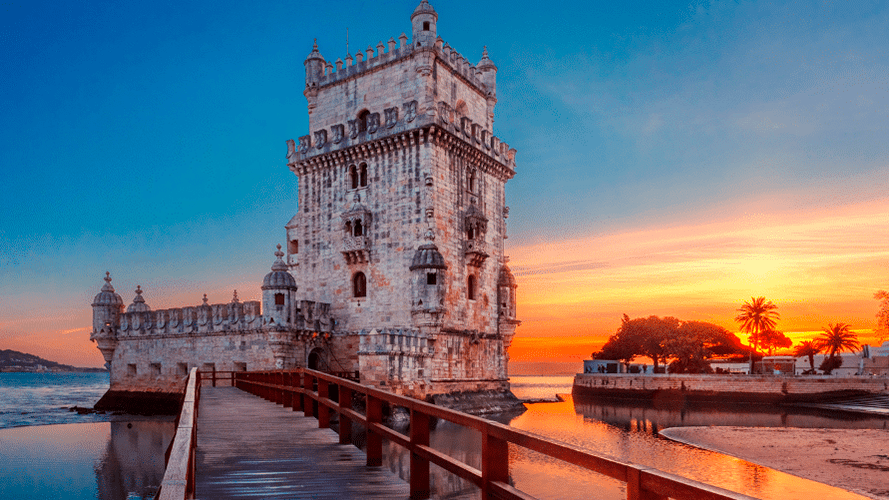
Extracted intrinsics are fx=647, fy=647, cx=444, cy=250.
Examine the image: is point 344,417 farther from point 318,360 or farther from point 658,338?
point 658,338

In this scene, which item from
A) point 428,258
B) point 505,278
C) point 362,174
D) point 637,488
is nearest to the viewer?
point 637,488

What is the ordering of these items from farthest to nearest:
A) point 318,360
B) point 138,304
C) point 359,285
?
point 138,304 → point 318,360 → point 359,285

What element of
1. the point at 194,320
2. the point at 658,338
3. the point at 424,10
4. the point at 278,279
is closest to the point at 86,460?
the point at 278,279

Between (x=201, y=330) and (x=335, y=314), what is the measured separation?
7875 mm

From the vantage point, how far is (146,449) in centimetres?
2719

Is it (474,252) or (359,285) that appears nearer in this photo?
(359,285)

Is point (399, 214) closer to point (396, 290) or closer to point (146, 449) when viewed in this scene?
point (396, 290)

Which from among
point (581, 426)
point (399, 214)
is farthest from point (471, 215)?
point (581, 426)

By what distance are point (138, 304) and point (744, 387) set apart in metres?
43.1

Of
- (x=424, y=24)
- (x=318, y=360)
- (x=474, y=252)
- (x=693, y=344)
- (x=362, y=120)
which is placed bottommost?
(x=693, y=344)

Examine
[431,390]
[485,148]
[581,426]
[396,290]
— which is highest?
[485,148]

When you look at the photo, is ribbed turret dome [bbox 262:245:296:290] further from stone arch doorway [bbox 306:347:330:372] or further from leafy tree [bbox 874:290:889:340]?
leafy tree [bbox 874:290:889:340]

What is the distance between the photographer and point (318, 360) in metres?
34.3

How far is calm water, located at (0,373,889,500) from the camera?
60.2 feet
